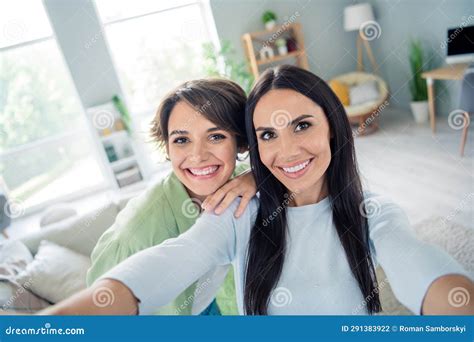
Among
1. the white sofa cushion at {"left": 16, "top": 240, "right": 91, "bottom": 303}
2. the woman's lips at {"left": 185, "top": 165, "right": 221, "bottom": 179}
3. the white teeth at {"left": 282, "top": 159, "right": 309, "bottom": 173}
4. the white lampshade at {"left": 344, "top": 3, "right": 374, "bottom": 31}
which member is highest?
the white lampshade at {"left": 344, "top": 3, "right": 374, "bottom": 31}

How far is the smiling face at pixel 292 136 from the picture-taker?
56 centimetres

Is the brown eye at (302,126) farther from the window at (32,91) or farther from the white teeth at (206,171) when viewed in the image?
the window at (32,91)

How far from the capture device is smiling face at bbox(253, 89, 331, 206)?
56 cm

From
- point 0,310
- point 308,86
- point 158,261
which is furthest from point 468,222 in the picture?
point 0,310

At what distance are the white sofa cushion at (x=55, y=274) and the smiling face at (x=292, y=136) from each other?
87 centimetres

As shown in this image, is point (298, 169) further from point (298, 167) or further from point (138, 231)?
point (138, 231)

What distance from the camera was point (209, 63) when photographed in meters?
0.99

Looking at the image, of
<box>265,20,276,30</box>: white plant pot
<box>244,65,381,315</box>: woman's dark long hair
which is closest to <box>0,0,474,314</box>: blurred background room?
<box>265,20,276,30</box>: white plant pot

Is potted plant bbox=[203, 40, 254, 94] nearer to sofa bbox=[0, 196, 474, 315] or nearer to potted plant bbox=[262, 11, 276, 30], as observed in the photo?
potted plant bbox=[262, 11, 276, 30]

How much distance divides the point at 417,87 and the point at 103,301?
83 cm

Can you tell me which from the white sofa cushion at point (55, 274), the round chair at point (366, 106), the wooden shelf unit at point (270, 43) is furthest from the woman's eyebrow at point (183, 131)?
the white sofa cushion at point (55, 274)

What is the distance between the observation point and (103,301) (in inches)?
19.8

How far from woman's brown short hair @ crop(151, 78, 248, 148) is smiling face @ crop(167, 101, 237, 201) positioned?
10 mm
